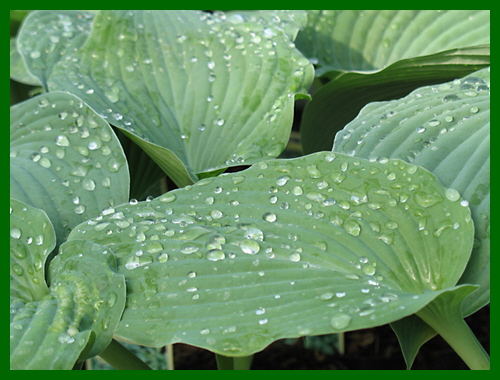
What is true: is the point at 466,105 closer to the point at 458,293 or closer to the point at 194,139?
the point at 458,293

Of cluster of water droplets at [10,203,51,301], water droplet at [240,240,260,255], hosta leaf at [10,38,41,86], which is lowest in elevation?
cluster of water droplets at [10,203,51,301]

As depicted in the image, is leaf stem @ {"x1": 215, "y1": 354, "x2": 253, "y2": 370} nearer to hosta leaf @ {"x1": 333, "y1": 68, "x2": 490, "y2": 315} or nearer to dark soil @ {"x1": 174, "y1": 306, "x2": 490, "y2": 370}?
dark soil @ {"x1": 174, "y1": 306, "x2": 490, "y2": 370}

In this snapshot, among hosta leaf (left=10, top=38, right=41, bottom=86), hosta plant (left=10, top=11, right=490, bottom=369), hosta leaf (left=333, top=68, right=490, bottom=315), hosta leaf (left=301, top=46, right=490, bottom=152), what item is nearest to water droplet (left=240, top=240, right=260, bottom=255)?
hosta plant (left=10, top=11, right=490, bottom=369)

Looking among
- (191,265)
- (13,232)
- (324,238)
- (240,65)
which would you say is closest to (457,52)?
(240,65)

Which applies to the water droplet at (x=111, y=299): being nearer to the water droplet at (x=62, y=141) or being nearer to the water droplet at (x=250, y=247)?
the water droplet at (x=250, y=247)

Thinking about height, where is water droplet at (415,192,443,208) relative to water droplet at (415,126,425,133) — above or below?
below

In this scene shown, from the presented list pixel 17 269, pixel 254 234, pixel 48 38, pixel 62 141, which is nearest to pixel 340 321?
pixel 254 234

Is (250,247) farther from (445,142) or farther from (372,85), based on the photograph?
(372,85)
